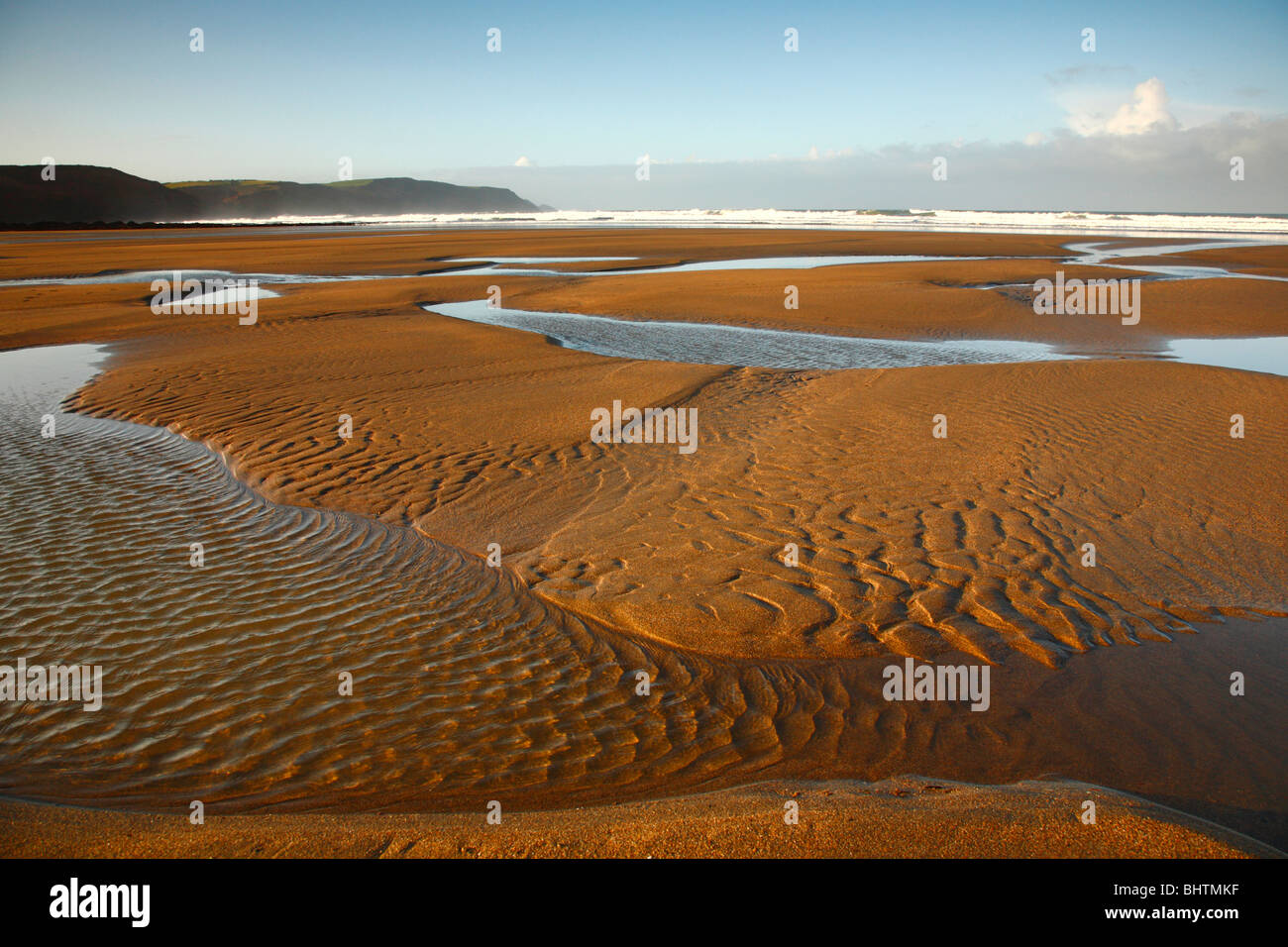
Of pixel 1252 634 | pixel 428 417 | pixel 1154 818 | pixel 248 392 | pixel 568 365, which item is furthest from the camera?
pixel 568 365

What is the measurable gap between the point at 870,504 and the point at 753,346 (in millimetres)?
8424

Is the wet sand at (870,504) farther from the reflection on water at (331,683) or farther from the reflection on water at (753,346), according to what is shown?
the reflection on water at (753,346)

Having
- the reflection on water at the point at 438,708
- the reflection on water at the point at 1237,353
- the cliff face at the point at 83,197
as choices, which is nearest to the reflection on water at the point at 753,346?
the reflection on water at the point at 1237,353

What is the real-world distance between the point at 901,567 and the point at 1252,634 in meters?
2.26

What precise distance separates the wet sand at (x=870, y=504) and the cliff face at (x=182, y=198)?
102199mm

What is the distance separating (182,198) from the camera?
121m

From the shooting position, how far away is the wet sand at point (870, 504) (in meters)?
4.32

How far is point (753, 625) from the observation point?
17.3 ft

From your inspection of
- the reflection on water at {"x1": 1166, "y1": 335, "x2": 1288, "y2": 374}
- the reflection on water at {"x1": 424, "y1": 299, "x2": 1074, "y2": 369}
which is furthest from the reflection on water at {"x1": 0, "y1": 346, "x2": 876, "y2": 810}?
the reflection on water at {"x1": 1166, "y1": 335, "x2": 1288, "y2": 374}
